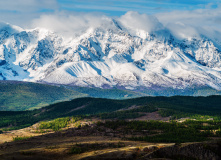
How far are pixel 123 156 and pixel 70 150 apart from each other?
2208 cm

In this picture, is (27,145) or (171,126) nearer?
(27,145)

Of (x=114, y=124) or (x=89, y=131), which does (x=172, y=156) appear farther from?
(x=114, y=124)

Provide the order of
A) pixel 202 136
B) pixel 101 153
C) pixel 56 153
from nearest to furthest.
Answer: pixel 101 153 < pixel 56 153 < pixel 202 136

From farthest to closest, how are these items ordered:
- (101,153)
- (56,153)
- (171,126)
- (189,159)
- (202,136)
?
(171,126), (202,136), (56,153), (101,153), (189,159)

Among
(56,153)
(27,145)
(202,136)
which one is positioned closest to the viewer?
(56,153)

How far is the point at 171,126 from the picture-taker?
188000mm

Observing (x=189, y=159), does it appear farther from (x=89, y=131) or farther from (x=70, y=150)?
(x=89, y=131)

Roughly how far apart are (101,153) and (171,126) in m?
96.5

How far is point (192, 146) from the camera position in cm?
9244

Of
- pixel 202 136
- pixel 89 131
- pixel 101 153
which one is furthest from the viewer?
pixel 89 131

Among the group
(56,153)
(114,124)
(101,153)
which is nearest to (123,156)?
(101,153)

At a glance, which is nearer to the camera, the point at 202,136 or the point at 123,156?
the point at 123,156

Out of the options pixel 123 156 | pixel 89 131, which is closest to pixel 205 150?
pixel 123 156

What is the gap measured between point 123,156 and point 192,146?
1759 cm
